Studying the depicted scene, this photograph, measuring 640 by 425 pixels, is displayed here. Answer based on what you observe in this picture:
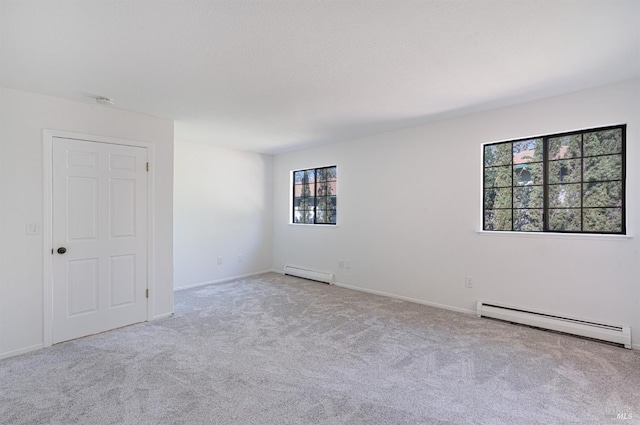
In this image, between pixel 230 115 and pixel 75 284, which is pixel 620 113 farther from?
pixel 75 284

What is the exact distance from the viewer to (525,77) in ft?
8.89

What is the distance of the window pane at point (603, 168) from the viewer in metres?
2.99

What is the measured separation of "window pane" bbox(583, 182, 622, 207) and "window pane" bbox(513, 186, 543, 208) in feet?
1.29

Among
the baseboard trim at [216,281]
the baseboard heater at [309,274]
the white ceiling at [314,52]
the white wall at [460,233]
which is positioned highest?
the white ceiling at [314,52]

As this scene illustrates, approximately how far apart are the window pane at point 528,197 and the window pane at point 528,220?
7cm

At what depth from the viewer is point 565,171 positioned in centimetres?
328

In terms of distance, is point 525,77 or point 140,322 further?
point 140,322

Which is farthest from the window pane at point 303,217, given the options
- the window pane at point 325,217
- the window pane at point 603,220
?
the window pane at point 603,220

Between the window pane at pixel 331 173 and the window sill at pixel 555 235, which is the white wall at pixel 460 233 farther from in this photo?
the window pane at pixel 331 173

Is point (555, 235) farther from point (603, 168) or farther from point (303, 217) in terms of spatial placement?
point (303, 217)

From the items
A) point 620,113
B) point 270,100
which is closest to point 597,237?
point 620,113

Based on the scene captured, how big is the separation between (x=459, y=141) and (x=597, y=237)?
1735 mm

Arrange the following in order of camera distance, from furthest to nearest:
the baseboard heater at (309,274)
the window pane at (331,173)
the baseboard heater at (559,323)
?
the window pane at (331,173) < the baseboard heater at (309,274) < the baseboard heater at (559,323)

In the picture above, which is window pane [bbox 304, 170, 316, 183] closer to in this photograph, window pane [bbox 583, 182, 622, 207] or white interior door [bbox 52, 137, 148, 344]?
white interior door [bbox 52, 137, 148, 344]
